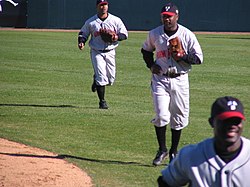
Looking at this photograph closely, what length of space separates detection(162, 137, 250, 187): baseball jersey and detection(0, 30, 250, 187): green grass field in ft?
13.8

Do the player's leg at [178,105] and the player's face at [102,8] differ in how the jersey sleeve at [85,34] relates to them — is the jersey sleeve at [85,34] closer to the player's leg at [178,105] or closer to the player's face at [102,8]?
the player's face at [102,8]

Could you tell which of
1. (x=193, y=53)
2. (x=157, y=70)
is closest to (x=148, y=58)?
(x=157, y=70)

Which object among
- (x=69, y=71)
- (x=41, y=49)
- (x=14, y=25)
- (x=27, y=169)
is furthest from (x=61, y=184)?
(x=14, y=25)

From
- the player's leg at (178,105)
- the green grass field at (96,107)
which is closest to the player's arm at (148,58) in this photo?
the player's leg at (178,105)

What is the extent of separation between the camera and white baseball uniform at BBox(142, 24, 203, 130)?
31.8 feet

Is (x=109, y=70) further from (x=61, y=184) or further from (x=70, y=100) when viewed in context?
(x=61, y=184)

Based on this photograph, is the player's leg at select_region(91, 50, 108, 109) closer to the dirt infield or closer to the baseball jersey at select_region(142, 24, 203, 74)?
the dirt infield

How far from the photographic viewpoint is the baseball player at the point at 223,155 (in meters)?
4.47

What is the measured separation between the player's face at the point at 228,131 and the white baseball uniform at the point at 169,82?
5160 mm

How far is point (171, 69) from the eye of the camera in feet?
32.0

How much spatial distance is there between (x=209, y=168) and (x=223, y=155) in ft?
0.36

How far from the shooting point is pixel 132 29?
46.4m

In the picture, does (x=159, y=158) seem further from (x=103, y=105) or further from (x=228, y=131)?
(x=228, y=131)

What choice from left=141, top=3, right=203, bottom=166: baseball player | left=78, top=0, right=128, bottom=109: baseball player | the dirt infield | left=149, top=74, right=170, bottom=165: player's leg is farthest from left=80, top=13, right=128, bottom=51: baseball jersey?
left=149, top=74, right=170, bottom=165: player's leg
